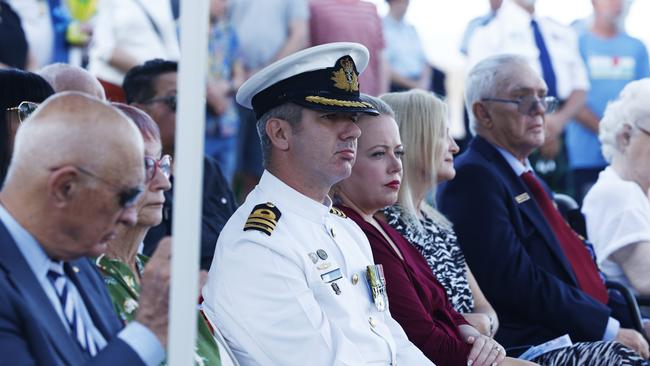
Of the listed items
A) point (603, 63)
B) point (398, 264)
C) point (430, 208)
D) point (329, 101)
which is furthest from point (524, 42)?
point (329, 101)

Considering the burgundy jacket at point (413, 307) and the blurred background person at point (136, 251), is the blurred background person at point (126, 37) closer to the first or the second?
the burgundy jacket at point (413, 307)

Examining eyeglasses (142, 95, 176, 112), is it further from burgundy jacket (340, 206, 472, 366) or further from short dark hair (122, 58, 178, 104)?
burgundy jacket (340, 206, 472, 366)

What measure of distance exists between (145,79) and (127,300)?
7.09ft

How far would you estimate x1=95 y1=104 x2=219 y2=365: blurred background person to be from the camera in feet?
9.68

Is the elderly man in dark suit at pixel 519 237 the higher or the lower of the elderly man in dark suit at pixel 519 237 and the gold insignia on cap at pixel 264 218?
the lower

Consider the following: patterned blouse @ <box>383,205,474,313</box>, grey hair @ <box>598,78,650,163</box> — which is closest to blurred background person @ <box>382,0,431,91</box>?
grey hair @ <box>598,78,650,163</box>

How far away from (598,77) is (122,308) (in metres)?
5.72

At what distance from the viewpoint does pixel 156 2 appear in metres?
5.96

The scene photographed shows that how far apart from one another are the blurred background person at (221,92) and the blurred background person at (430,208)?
227 cm

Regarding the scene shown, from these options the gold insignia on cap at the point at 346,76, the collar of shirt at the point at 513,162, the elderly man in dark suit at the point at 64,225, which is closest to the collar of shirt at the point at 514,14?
the collar of shirt at the point at 513,162

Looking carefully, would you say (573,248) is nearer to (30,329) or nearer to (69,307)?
(69,307)

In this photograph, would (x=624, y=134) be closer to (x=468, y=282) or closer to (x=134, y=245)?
(x=468, y=282)

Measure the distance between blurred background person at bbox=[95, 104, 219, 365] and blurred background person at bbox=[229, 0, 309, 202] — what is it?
359 centimetres

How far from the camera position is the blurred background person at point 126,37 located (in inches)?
230
